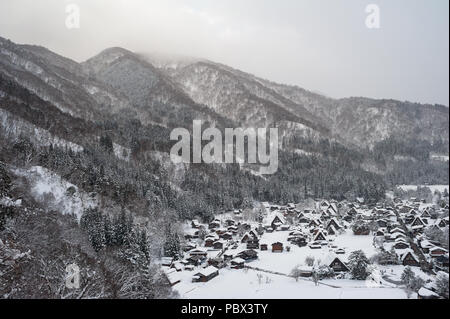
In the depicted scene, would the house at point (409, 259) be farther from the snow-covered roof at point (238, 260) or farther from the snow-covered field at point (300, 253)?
the snow-covered roof at point (238, 260)

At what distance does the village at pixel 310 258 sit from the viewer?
1410 inches

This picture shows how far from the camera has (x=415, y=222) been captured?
66125 millimetres

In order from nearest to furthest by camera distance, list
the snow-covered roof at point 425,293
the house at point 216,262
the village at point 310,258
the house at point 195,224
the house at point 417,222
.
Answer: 1. the snow-covered roof at point 425,293
2. the village at point 310,258
3. the house at point 216,262
4. the house at point 417,222
5. the house at point 195,224

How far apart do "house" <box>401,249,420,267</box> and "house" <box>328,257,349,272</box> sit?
8.08m

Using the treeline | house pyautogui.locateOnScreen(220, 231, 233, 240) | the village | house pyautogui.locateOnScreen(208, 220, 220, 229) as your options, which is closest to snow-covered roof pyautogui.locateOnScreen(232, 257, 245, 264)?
the village

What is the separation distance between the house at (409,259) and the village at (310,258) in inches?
4.4

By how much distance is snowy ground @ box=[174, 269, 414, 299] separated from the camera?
109 feet

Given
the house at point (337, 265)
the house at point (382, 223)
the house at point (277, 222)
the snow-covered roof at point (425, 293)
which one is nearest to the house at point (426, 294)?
the snow-covered roof at point (425, 293)

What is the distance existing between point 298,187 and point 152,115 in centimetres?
10004

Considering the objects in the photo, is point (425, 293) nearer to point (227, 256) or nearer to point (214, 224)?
point (227, 256)

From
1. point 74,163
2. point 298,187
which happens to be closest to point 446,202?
point 298,187
